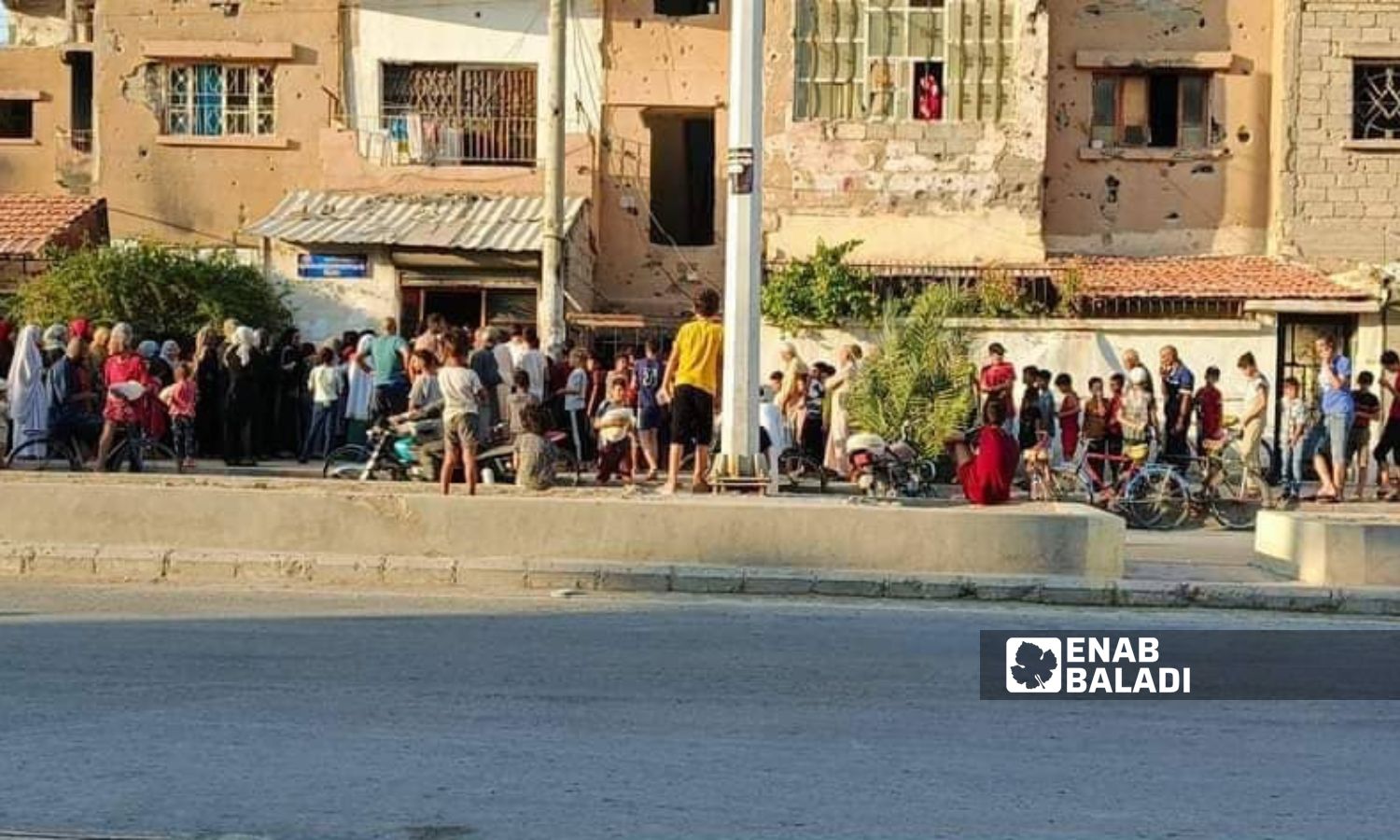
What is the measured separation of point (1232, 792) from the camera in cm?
698

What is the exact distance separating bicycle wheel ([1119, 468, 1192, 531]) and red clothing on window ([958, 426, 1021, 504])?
14.6ft

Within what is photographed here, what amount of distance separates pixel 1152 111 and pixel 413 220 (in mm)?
11297

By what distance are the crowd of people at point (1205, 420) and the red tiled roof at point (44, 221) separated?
14468 millimetres

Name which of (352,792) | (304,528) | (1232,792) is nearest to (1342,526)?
(1232,792)

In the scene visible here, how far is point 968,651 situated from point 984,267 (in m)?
16.8

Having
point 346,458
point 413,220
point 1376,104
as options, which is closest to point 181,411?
point 346,458

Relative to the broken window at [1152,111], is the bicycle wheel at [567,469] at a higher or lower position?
lower

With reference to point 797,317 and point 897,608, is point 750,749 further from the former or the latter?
point 797,317

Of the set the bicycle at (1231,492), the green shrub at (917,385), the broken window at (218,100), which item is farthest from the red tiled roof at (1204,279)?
the broken window at (218,100)

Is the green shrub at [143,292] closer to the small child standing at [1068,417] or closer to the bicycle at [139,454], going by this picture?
the bicycle at [139,454]

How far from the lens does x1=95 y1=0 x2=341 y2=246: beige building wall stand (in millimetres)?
28391

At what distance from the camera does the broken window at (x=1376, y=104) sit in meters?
26.6

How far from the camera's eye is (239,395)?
21422mm

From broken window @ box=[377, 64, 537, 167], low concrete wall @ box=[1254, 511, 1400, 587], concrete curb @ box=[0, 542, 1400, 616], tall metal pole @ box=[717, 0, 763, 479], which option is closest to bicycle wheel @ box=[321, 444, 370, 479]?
tall metal pole @ box=[717, 0, 763, 479]
